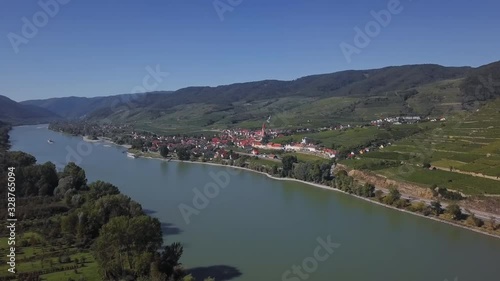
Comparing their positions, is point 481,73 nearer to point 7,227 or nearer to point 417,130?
point 417,130

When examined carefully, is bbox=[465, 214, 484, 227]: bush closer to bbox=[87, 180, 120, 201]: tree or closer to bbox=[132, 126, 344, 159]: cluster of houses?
bbox=[87, 180, 120, 201]: tree

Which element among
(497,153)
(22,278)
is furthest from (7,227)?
(497,153)

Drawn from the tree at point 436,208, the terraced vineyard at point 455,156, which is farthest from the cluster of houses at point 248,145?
the tree at point 436,208

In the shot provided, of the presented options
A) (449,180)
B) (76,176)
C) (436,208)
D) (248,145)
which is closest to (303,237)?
(436,208)

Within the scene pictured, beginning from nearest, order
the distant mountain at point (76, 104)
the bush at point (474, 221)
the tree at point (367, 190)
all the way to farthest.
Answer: the bush at point (474, 221), the tree at point (367, 190), the distant mountain at point (76, 104)

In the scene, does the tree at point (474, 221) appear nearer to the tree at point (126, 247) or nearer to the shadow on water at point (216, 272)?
the shadow on water at point (216, 272)

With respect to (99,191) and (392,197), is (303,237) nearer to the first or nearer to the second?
(392,197)
